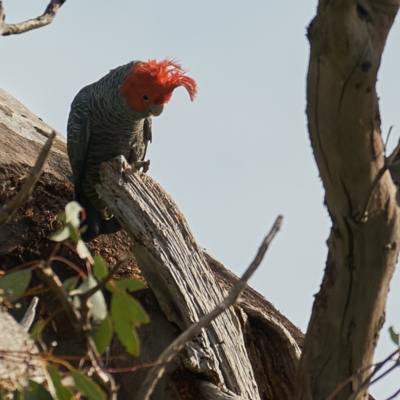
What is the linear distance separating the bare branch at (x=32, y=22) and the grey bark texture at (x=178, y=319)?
1.62 metres

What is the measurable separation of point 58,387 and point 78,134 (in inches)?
132

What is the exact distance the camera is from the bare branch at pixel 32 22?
1858 mm

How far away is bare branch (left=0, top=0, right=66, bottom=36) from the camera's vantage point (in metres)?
1.86

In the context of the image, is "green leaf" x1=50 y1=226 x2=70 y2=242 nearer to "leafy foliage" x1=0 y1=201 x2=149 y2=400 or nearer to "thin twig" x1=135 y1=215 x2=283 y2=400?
"leafy foliage" x1=0 y1=201 x2=149 y2=400

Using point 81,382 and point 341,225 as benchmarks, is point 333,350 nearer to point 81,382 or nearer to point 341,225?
point 341,225

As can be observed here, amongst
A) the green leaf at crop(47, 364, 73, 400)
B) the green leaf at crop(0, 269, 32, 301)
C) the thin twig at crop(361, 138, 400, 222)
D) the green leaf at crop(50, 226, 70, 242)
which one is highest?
the thin twig at crop(361, 138, 400, 222)

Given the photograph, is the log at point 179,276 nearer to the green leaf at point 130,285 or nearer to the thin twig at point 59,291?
the green leaf at point 130,285

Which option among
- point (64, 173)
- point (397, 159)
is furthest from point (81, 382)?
point (64, 173)

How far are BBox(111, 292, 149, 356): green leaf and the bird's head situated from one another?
11.0ft

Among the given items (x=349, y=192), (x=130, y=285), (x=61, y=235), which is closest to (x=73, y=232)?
(x=61, y=235)

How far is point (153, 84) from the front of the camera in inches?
194

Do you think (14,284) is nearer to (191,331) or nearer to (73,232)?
(73,232)

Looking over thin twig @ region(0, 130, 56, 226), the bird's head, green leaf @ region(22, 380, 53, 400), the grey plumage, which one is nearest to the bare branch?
thin twig @ region(0, 130, 56, 226)

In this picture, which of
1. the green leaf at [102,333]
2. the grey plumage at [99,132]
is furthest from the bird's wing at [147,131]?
the green leaf at [102,333]
